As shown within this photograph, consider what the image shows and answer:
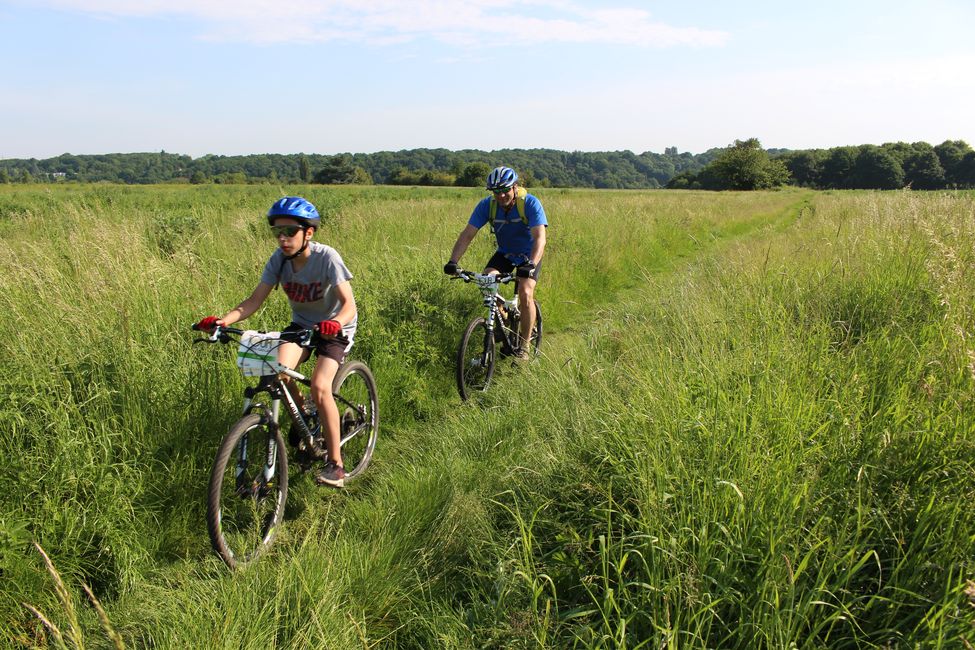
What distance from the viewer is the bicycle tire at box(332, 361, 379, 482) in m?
4.28

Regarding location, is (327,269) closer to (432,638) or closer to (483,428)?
(483,428)

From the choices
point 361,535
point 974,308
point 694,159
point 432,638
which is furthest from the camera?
point 694,159

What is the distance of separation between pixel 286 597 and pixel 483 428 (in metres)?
1.96

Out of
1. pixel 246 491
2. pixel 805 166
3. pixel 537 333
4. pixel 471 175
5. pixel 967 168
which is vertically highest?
pixel 805 166

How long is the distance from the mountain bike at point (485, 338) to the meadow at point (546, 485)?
0.55m

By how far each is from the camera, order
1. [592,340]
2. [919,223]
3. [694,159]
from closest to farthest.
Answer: [592,340] < [919,223] < [694,159]

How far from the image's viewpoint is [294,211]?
3.54m

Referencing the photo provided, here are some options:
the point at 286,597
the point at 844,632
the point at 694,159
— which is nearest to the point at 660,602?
the point at 844,632

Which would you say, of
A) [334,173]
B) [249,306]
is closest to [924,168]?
[334,173]

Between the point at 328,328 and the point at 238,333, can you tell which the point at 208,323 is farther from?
the point at 328,328

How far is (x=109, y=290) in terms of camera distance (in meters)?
4.31

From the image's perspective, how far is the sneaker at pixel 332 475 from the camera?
369cm

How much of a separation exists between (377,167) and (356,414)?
12022cm

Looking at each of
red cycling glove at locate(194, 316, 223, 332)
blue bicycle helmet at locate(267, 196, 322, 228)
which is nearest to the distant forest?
blue bicycle helmet at locate(267, 196, 322, 228)
